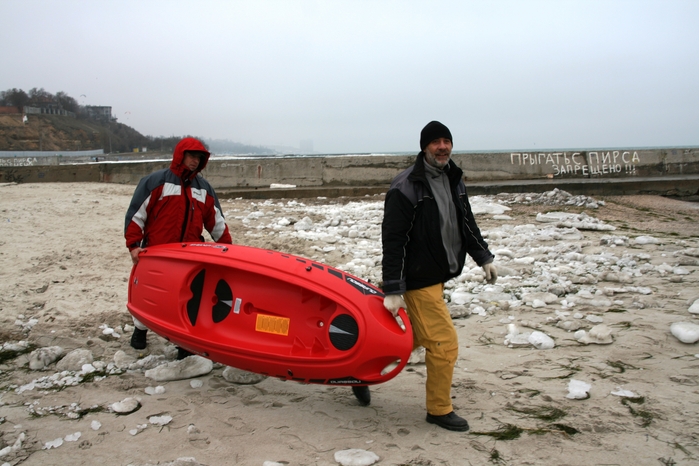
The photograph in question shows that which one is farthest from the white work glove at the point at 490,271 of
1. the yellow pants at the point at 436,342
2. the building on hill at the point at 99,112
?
the building on hill at the point at 99,112

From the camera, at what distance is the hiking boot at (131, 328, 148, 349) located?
13.7ft

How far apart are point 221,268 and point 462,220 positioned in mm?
1691

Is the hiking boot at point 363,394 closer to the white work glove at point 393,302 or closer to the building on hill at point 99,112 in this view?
the white work glove at point 393,302

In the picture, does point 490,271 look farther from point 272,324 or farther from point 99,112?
point 99,112

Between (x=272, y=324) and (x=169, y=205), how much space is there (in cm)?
125

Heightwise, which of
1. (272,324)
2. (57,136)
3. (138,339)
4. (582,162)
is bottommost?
(138,339)

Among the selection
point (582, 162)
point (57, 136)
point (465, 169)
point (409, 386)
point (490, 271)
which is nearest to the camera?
point (490, 271)

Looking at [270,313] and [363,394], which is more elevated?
[270,313]

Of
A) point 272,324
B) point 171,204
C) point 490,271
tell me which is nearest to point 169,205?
point 171,204

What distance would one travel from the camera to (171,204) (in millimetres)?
3949

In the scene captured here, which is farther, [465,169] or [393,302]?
[465,169]

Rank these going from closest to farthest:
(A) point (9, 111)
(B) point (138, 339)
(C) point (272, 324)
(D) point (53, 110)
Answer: (C) point (272, 324)
(B) point (138, 339)
(A) point (9, 111)
(D) point (53, 110)

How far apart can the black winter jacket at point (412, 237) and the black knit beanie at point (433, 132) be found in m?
0.08

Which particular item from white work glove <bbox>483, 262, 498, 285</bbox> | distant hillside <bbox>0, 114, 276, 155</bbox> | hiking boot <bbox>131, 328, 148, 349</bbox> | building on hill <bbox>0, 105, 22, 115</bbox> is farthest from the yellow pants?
building on hill <bbox>0, 105, 22, 115</bbox>
